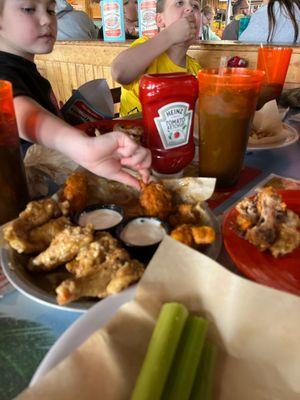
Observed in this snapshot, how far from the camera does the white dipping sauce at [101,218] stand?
717mm

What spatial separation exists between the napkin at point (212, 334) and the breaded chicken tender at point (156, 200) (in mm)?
209

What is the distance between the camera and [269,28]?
2.47m

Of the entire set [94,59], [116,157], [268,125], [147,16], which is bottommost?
[94,59]

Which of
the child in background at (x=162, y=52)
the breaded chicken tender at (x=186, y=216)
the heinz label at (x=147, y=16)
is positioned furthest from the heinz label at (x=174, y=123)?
the heinz label at (x=147, y=16)

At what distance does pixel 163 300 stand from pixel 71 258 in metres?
0.20

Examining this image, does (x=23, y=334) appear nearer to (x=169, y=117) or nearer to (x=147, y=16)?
(x=169, y=117)

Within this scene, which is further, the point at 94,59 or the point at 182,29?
the point at 94,59

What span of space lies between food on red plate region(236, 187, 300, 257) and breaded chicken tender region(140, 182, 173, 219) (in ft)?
0.52

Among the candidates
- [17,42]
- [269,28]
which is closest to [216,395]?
[17,42]

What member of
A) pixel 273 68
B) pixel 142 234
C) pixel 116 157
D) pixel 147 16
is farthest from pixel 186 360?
pixel 147 16

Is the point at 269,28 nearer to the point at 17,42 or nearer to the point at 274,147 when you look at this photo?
the point at 274,147

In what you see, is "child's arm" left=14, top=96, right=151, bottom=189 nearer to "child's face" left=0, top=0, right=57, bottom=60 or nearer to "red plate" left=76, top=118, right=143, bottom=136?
"red plate" left=76, top=118, right=143, bottom=136

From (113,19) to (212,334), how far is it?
2.94 metres

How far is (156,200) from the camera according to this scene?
76 cm
